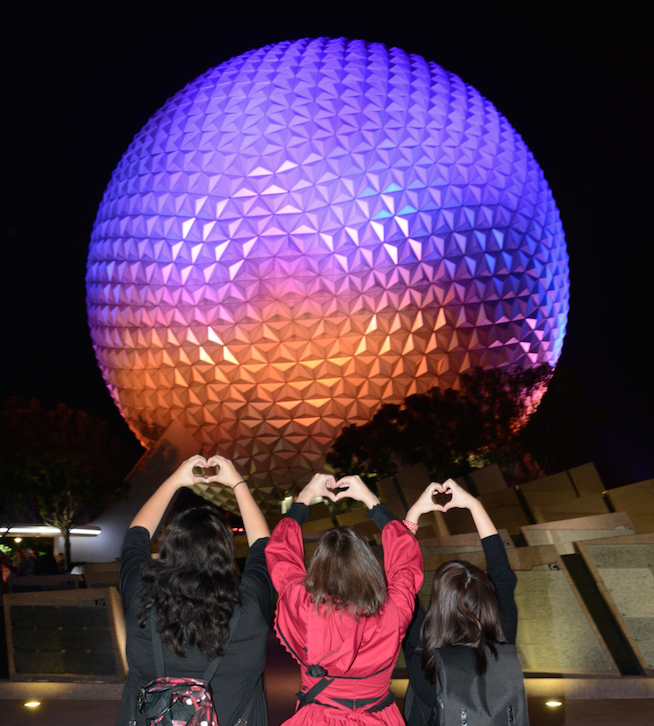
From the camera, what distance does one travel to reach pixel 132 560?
10.0 ft

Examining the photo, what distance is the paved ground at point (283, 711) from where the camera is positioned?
5039 mm

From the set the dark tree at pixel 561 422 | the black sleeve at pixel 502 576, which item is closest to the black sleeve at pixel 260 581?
the black sleeve at pixel 502 576

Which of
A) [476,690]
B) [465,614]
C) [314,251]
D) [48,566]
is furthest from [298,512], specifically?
[48,566]

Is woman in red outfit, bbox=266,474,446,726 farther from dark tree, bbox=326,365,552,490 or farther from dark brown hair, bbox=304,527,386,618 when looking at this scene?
dark tree, bbox=326,365,552,490

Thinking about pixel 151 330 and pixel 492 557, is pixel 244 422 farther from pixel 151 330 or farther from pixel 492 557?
pixel 492 557

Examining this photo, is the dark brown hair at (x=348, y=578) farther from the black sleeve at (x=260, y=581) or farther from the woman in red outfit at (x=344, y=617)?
the black sleeve at (x=260, y=581)

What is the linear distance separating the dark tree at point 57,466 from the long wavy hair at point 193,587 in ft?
68.5

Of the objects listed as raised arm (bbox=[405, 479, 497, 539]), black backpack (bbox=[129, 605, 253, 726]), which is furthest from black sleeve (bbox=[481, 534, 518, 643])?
black backpack (bbox=[129, 605, 253, 726])

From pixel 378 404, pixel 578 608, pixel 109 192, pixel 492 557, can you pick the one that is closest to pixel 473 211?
pixel 378 404

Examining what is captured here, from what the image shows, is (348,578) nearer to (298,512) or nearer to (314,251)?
(298,512)

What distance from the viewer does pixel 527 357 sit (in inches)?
903

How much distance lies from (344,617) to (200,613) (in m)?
0.52

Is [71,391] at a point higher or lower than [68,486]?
higher

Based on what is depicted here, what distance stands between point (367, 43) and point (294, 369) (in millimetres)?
10663
